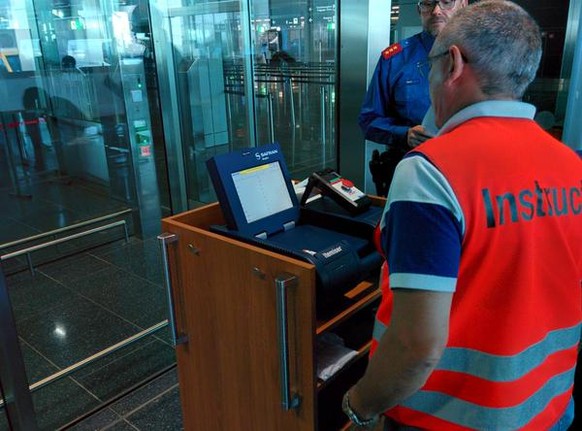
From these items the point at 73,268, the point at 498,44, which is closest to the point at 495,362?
the point at 498,44

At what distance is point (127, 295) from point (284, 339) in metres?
2.23

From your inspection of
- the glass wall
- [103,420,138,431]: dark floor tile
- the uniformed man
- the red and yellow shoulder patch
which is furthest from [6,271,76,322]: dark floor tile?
the red and yellow shoulder patch

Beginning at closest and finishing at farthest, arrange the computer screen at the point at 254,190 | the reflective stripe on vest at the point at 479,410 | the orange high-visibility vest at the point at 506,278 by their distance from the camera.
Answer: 1. the orange high-visibility vest at the point at 506,278
2. the reflective stripe on vest at the point at 479,410
3. the computer screen at the point at 254,190

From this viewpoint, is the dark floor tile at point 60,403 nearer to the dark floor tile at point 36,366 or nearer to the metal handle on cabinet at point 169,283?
the dark floor tile at point 36,366

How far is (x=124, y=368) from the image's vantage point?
2.60m

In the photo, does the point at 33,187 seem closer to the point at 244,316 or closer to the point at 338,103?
the point at 338,103

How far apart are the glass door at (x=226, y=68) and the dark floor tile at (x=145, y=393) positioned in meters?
1.76

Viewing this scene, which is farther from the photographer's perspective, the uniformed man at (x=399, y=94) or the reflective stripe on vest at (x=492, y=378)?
the uniformed man at (x=399, y=94)

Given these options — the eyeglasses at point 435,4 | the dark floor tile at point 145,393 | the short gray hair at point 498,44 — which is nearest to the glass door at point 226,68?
the eyeglasses at point 435,4

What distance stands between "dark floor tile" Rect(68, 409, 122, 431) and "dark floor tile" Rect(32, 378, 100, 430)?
6 cm

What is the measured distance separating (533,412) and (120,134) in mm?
3780

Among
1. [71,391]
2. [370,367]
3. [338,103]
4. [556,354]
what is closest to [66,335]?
[71,391]

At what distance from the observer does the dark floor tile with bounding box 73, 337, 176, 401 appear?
2464mm

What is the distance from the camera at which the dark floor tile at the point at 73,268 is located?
3513mm
